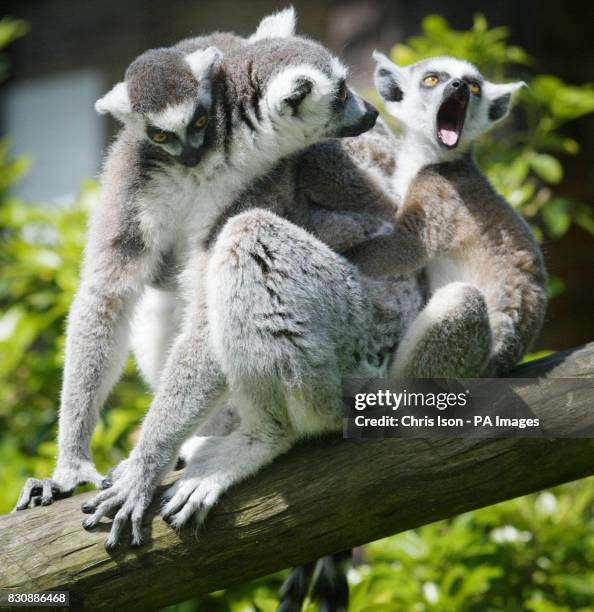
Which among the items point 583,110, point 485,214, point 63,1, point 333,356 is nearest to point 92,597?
point 333,356

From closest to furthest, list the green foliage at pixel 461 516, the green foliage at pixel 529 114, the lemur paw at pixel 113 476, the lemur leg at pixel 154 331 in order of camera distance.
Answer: the lemur paw at pixel 113 476 → the lemur leg at pixel 154 331 → the green foliage at pixel 461 516 → the green foliage at pixel 529 114

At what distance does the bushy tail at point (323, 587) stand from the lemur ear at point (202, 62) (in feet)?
6.85

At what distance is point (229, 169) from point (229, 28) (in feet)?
19.8

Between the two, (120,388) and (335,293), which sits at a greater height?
(335,293)

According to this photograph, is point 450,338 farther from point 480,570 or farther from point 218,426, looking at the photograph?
point 480,570

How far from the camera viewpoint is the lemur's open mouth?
407 cm

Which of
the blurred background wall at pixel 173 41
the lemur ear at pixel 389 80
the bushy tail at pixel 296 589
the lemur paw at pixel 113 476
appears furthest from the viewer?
the blurred background wall at pixel 173 41

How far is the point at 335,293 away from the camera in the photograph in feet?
11.3

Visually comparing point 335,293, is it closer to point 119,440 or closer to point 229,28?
point 119,440

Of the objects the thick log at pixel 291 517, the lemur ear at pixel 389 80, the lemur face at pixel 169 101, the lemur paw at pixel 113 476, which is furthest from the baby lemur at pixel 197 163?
the thick log at pixel 291 517

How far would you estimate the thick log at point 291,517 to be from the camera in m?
3.21

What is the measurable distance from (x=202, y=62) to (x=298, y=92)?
1.39 ft

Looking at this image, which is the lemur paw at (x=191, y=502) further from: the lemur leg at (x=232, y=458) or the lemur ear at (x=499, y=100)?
the lemur ear at (x=499, y=100)

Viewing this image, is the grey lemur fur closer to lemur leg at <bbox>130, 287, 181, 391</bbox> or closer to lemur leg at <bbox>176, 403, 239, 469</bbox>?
lemur leg at <bbox>176, 403, 239, 469</bbox>
